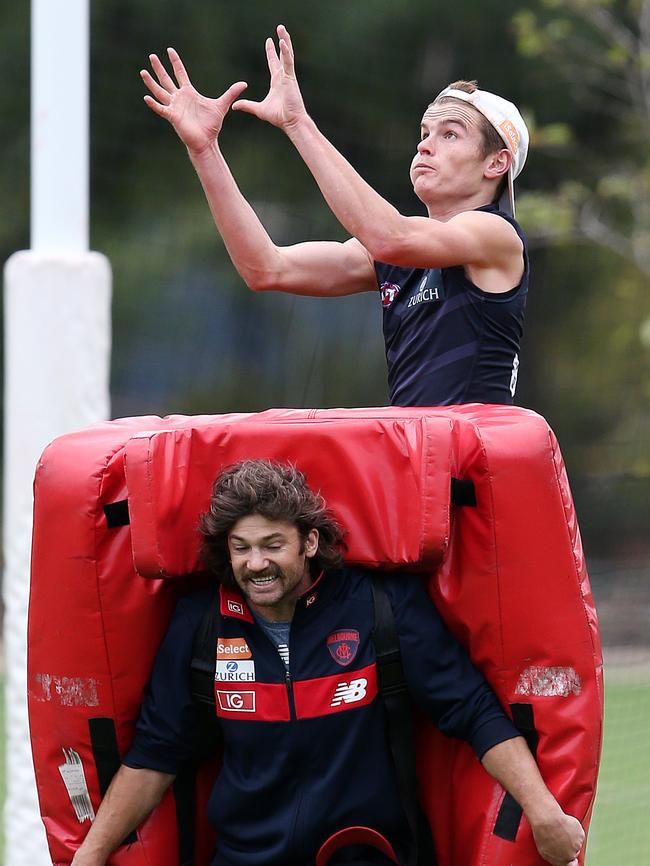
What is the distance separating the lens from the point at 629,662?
32.7 feet

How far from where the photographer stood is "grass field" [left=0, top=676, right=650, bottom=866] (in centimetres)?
562

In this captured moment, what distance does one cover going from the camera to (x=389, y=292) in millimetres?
2771

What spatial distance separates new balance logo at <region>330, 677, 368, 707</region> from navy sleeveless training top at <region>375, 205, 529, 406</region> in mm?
574

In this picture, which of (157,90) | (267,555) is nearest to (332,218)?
(157,90)

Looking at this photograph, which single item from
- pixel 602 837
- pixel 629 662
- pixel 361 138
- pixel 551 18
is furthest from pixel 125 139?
pixel 602 837

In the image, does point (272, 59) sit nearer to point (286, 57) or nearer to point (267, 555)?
point (286, 57)

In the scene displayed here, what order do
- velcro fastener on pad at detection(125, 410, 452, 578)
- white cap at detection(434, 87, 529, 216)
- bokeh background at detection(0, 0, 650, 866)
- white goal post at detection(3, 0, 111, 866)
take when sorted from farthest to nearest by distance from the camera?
bokeh background at detection(0, 0, 650, 866), white goal post at detection(3, 0, 111, 866), white cap at detection(434, 87, 529, 216), velcro fastener on pad at detection(125, 410, 452, 578)

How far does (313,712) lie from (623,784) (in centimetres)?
468

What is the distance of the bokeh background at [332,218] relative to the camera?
10531 millimetres

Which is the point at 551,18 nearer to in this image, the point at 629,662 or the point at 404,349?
the point at 629,662

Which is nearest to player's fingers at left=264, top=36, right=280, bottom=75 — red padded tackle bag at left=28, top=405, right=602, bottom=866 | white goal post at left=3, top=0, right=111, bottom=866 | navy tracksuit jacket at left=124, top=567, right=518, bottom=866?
red padded tackle bag at left=28, top=405, right=602, bottom=866

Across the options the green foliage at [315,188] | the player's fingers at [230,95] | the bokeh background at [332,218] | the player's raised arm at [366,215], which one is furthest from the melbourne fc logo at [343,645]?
the green foliage at [315,188]

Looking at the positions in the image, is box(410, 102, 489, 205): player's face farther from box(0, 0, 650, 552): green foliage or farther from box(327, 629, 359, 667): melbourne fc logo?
box(0, 0, 650, 552): green foliage

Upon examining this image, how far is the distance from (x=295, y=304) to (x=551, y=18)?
11.7ft
